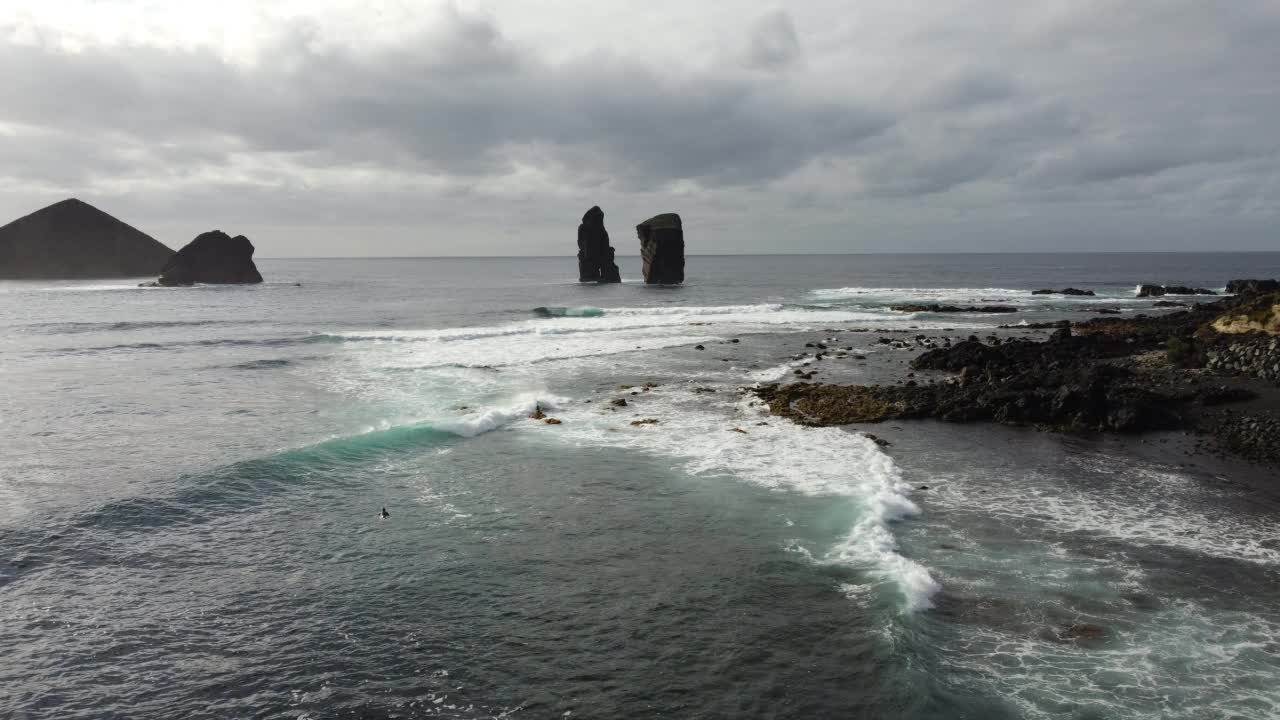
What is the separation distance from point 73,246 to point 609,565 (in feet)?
643

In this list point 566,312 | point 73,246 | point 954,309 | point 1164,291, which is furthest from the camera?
point 73,246

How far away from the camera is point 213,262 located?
121875mm

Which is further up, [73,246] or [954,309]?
[73,246]

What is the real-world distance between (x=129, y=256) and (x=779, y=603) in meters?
196

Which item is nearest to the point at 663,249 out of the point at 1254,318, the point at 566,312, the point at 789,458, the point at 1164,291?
the point at 566,312

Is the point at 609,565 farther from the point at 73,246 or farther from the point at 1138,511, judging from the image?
the point at 73,246

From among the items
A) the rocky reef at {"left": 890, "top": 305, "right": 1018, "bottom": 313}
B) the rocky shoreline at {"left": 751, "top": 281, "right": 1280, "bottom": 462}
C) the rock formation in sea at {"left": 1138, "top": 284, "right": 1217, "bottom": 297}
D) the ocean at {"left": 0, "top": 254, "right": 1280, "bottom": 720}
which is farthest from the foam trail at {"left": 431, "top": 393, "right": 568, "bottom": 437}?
the rock formation in sea at {"left": 1138, "top": 284, "right": 1217, "bottom": 297}

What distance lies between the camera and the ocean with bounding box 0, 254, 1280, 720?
8445 millimetres

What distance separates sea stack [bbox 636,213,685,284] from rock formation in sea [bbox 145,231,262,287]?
227 feet

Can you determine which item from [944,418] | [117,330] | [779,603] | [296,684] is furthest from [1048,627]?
[117,330]

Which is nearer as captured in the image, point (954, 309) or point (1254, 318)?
point (1254, 318)

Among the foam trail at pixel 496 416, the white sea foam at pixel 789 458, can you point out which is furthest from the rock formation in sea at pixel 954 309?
the foam trail at pixel 496 416

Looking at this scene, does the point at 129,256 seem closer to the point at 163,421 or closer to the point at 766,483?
the point at 163,421

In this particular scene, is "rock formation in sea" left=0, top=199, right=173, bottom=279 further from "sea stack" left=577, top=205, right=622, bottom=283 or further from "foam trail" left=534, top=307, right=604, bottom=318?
"foam trail" left=534, top=307, right=604, bottom=318
